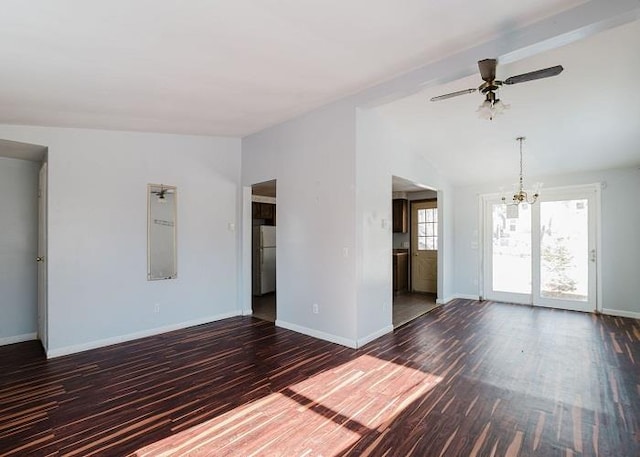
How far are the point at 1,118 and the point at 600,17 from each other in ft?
17.3

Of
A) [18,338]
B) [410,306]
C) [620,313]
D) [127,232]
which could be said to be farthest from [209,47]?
[620,313]

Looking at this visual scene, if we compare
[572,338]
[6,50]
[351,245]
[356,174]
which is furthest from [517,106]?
[6,50]

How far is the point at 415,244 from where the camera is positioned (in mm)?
7523

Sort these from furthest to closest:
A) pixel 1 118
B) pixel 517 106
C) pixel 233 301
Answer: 1. pixel 233 301
2. pixel 517 106
3. pixel 1 118

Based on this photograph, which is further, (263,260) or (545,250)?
(263,260)

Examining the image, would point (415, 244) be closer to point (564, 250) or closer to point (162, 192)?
point (564, 250)

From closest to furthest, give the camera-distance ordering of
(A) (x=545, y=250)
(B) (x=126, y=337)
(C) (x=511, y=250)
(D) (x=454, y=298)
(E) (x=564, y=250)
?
(B) (x=126, y=337) → (E) (x=564, y=250) → (A) (x=545, y=250) → (C) (x=511, y=250) → (D) (x=454, y=298)

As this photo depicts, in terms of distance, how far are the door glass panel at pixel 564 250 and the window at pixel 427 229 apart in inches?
80.6

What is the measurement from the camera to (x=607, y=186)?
5.21 metres

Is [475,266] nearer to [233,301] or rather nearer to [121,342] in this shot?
[233,301]

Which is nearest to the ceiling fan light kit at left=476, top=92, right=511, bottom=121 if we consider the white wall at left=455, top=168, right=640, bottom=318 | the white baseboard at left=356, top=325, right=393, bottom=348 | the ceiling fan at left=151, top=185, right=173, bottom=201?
the white baseboard at left=356, top=325, right=393, bottom=348

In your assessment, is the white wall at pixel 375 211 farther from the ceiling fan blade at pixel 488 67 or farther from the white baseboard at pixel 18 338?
the white baseboard at pixel 18 338

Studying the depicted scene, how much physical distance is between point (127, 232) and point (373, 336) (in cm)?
350

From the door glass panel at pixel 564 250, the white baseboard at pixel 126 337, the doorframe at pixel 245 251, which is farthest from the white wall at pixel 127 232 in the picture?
the door glass panel at pixel 564 250
